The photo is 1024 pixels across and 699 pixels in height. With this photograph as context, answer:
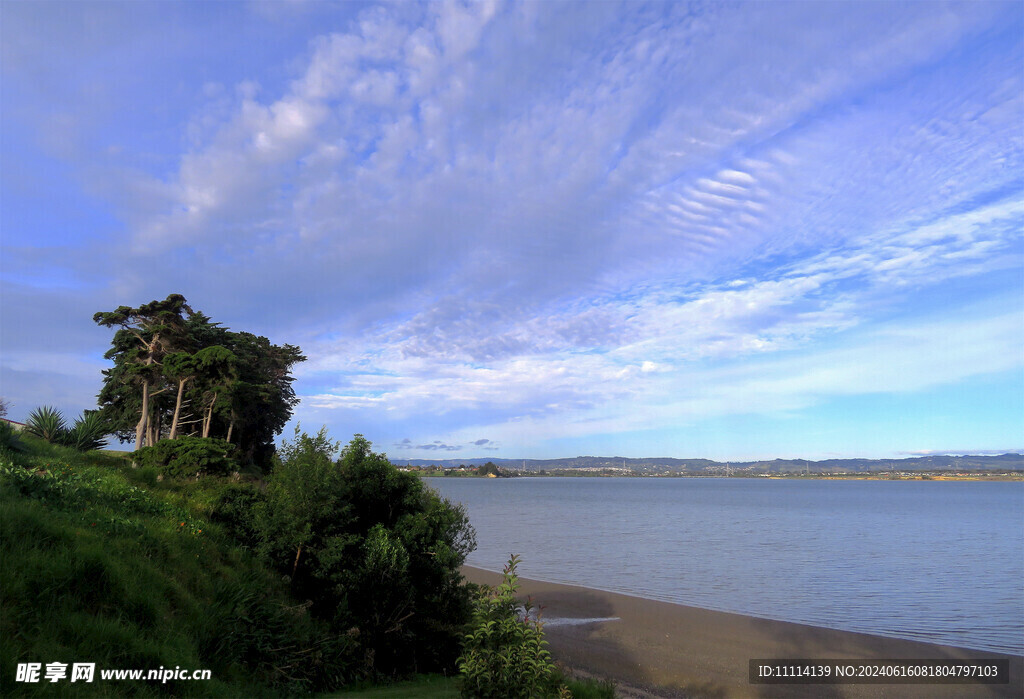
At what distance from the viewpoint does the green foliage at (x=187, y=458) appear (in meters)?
20.6

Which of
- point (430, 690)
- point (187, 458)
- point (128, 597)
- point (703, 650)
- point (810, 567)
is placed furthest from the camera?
point (810, 567)

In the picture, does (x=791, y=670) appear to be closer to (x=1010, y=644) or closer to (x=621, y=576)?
(x=1010, y=644)

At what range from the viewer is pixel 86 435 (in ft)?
69.7

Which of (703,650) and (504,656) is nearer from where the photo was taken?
(504,656)

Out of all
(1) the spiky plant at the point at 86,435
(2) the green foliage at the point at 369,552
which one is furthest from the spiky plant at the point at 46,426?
(2) the green foliage at the point at 369,552

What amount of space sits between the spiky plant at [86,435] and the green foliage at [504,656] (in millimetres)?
19932

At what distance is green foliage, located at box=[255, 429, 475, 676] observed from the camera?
12500 mm

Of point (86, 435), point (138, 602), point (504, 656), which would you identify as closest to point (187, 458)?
point (86, 435)

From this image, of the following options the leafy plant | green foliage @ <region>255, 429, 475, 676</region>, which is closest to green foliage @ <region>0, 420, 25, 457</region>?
the leafy plant

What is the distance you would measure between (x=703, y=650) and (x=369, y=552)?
1305 cm

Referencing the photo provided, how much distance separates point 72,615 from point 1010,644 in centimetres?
2763

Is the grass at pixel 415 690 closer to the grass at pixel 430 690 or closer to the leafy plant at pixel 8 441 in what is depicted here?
the grass at pixel 430 690

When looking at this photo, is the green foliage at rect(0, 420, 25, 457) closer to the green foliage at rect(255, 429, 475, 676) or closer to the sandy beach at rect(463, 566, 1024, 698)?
the green foliage at rect(255, 429, 475, 676)

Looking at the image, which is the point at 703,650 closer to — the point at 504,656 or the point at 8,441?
the point at 504,656
